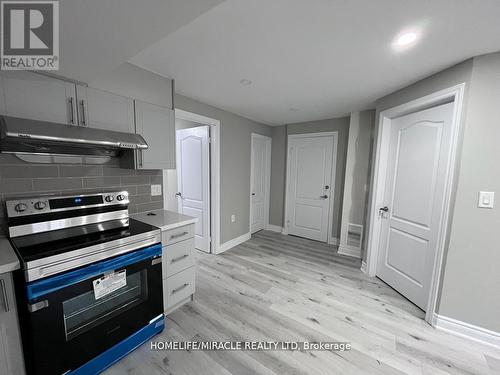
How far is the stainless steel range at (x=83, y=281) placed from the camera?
3.55 feet

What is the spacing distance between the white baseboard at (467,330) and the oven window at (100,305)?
2595 mm

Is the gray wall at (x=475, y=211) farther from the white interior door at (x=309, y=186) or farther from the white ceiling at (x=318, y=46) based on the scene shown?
the white interior door at (x=309, y=186)

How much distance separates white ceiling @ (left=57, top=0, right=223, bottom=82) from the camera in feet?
2.66

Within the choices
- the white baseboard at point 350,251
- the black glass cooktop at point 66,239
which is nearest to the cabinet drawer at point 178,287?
the black glass cooktop at point 66,239

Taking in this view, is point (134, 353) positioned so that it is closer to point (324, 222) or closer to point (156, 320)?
point (156, 320)

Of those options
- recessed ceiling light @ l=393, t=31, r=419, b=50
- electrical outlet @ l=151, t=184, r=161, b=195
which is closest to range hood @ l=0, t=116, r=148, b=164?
electrical outlet @ l=151, t=184, r=161, b=195

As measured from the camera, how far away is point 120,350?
1.42 metres

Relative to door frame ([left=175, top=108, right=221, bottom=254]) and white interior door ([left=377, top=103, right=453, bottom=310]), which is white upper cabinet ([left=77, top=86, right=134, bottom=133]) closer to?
door frame ([left=175, top=108, right=221, bottom=254])

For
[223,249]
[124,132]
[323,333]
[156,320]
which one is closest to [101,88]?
[124,132]

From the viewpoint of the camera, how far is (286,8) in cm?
111

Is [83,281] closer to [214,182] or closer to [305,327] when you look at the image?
[305,327]

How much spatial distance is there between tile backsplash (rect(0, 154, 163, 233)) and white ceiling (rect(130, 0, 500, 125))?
105 cm

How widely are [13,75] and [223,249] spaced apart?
2.94m

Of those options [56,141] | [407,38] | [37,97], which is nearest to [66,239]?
[56,141]
